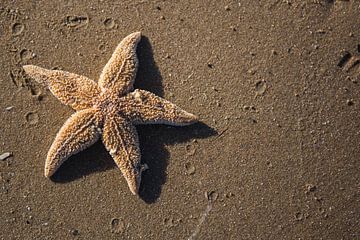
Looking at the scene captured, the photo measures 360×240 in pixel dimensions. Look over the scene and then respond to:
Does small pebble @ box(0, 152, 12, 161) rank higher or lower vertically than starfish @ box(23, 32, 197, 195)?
lower

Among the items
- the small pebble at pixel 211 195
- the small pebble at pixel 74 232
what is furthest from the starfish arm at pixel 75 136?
the small pebble at pixel 211 195

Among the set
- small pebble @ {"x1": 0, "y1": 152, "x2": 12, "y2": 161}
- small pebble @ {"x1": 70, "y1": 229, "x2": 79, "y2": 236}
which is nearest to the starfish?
small pebble @ {"x1": 0, "y1": 152, "x2": 12, "y2": 161}

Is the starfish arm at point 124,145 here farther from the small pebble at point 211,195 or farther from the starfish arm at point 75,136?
the small pebble at point 211,195

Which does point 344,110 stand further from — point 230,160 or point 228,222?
point 228,222

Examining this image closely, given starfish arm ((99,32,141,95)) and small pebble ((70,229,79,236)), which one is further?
small pebble ((70,229,79,236))

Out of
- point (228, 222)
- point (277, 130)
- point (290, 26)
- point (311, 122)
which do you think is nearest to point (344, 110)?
point (311, 122)

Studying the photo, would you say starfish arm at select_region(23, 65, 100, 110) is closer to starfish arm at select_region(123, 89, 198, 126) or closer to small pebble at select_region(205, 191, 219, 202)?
starfish arm at select_region(123, 89, 198, 126)
